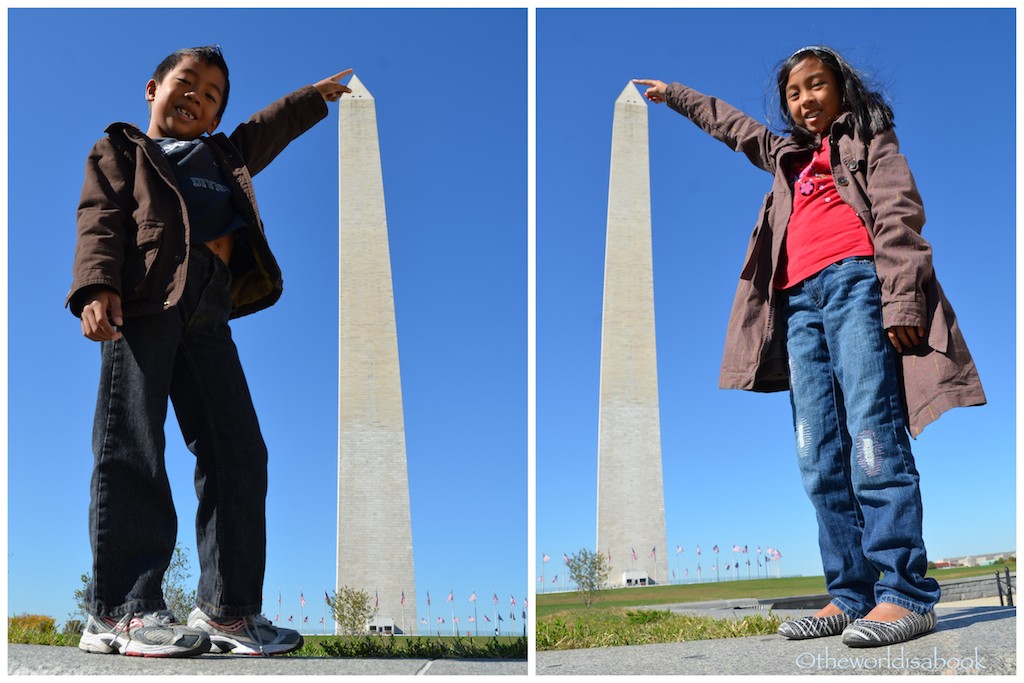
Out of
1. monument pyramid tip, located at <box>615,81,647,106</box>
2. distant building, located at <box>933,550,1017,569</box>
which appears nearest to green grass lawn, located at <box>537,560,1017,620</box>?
distant building, located at <box>933,550,1017,569</box>

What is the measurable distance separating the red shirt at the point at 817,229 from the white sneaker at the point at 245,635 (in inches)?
71.3

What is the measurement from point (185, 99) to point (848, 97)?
2.09 m

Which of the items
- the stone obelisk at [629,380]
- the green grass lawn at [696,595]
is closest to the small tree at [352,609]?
the green grass lawn at [696,595]

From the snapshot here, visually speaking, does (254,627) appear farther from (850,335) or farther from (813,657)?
(850,335)

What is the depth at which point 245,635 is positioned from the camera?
2.74 meters

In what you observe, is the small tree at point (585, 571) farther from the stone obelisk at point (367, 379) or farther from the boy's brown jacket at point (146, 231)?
the boy's brown jacket at point (146, 231)

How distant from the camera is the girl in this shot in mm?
2623

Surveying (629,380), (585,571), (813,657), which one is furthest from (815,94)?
(629,380)

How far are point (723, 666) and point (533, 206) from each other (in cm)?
126

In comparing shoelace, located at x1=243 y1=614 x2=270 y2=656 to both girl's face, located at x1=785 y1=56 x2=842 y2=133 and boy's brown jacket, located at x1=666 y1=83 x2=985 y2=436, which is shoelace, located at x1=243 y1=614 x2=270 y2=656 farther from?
girl's face, located at x1=785 y1=56 x2=842 y2=133

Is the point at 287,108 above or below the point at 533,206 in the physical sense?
above

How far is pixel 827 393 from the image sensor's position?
9.55 ft

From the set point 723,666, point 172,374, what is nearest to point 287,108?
point 172,374

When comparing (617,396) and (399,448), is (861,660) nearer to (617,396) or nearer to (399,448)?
(399,448)
